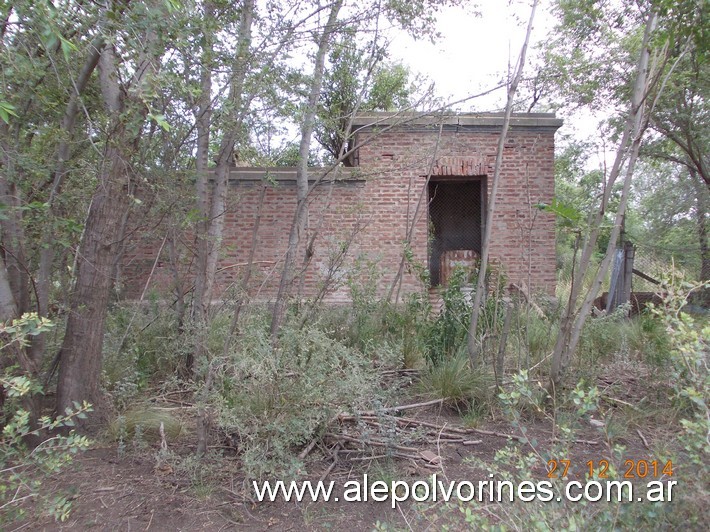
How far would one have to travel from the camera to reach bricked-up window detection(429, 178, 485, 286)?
1038cm

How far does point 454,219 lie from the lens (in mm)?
10688

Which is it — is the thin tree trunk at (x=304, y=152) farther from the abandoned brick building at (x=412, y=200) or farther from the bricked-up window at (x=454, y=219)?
the bricked-up window at (x=454, y=219)

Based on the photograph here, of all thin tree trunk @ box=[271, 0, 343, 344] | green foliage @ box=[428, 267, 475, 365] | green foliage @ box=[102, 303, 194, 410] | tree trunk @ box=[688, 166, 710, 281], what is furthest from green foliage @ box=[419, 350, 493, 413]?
tree trunk @ box=[688, 166, 710, 281]

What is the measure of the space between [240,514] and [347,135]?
3577mm

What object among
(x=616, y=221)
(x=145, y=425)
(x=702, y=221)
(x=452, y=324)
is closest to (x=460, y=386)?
(x=452, y=324)

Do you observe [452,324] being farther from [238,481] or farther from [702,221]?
[702,221]

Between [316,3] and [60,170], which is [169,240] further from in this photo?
[316,3]

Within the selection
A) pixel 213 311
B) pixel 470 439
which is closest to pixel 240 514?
pixel 470 439

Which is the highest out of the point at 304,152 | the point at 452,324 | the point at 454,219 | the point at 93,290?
the point at 304,152

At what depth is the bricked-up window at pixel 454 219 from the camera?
10.4 m

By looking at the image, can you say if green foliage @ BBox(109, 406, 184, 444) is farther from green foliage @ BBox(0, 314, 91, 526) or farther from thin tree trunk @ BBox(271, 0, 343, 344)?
thin tree trunk @ BBox(271, 0, 343, 344)

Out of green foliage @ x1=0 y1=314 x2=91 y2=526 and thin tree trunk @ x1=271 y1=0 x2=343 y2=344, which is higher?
thin tree trunk @ x1=271 y1=0 x2=343 y2=344

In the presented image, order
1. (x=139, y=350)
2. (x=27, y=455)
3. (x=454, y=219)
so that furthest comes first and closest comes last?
(x=454, y=219) → (x=139, y=350) → (x=27, y=455)

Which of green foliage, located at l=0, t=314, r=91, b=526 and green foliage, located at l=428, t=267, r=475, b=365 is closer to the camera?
green foliage, located at l=0, t=314, r=91, b=526
